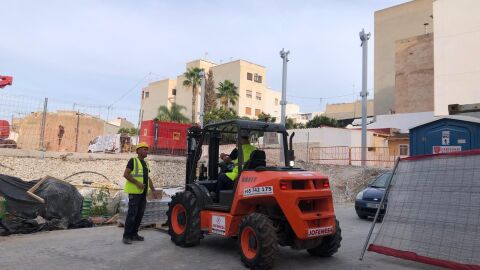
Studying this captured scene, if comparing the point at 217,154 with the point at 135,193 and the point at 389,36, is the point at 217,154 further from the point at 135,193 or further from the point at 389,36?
the point at 389,36

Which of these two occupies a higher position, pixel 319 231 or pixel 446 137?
pixel 446 137

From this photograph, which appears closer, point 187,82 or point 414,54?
point 414,54

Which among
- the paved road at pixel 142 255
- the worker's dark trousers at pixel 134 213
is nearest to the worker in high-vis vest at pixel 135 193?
the worker's dark trousers at pixel 134 213

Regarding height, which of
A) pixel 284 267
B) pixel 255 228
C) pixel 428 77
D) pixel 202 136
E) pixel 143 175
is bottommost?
pixel 284 267

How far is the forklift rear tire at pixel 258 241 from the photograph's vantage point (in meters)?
6.17

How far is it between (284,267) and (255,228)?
80cm

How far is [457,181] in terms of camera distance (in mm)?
6043

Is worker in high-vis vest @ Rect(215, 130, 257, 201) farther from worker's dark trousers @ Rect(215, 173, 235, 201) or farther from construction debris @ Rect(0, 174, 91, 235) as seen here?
construction debris @ Rect(0, 174, 91, 235)

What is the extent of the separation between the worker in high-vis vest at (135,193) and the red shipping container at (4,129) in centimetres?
836

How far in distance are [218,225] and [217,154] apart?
5.38ft

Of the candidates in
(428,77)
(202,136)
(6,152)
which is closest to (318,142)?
(428,77)

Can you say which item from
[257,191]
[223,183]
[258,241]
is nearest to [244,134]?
[223,183]

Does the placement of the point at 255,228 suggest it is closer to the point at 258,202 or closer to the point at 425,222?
the point at 258,202

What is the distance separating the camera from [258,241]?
20.5 ft
